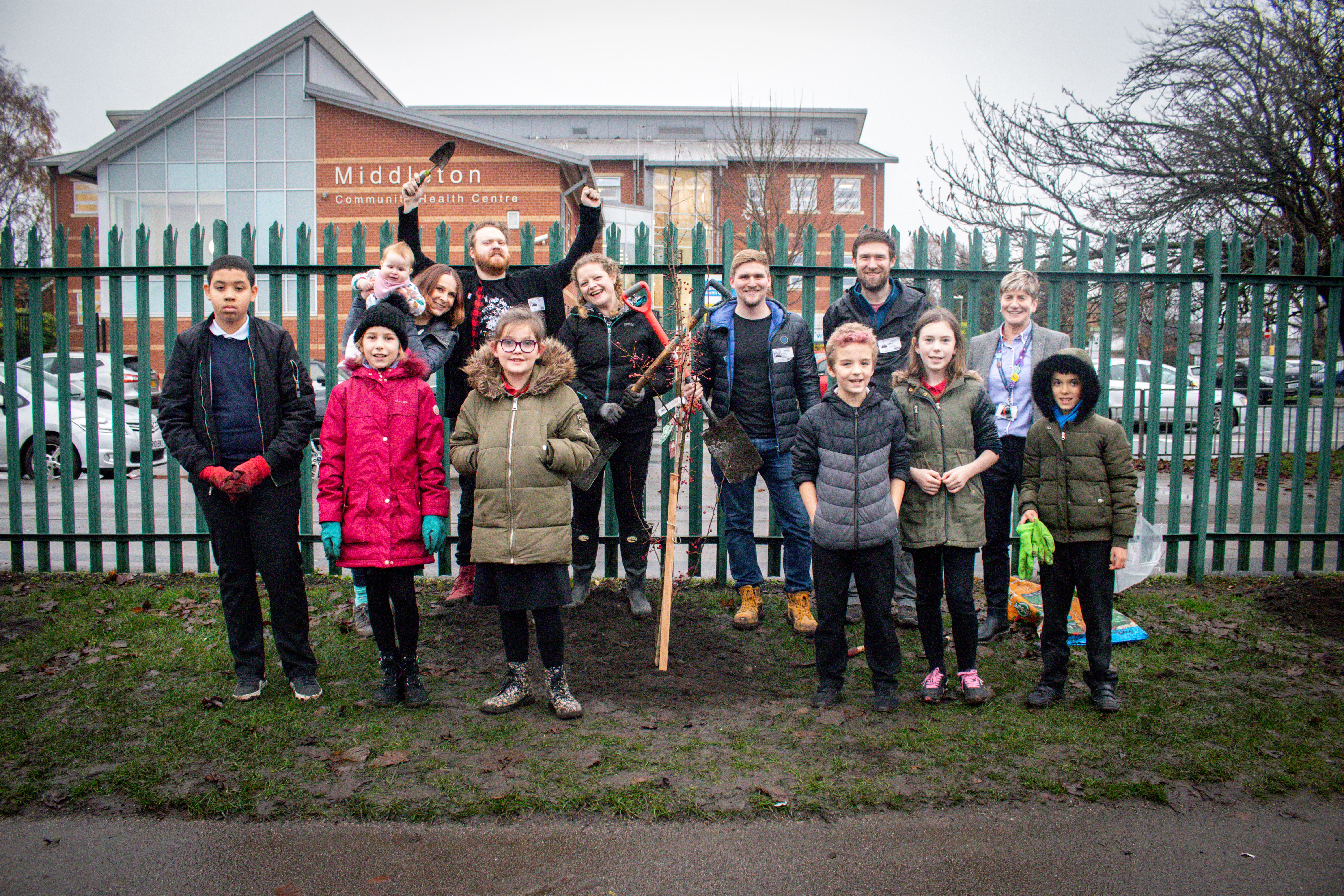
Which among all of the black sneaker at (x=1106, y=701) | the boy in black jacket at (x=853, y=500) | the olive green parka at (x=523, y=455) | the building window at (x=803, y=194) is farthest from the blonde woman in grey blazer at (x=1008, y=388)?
the building window at (x=803, y=194)

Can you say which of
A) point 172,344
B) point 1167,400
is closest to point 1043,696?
point 172,344

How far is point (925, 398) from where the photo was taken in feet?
13.9

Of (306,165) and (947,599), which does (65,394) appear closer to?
(947,599)

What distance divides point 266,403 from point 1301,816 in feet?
14.6

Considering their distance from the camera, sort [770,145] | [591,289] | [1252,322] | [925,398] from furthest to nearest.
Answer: [770,145], [1252,322], [591,289], [925,398]

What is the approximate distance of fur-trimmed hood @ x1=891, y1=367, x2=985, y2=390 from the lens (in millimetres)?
4273

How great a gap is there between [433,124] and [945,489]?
2572 cm

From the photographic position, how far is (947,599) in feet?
14.0

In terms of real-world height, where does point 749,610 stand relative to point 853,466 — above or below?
below

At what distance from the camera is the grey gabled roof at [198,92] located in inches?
1015

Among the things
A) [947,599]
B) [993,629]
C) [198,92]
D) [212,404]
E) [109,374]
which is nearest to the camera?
[212,404]

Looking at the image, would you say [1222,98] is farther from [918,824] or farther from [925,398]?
[918,824]

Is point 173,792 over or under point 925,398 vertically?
under

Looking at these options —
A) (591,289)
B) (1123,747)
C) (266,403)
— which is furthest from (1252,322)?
(266,403)
